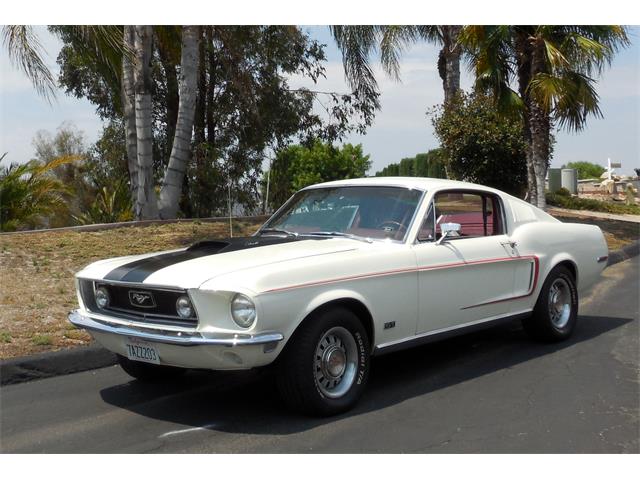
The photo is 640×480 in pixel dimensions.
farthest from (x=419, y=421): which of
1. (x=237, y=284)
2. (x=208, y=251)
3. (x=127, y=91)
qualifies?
(x=127, y=91)

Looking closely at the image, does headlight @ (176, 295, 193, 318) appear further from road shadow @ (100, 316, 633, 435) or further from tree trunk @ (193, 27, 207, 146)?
tree trunk @ (193, 27, 207, 146)

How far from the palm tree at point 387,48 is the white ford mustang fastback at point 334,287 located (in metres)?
10.6

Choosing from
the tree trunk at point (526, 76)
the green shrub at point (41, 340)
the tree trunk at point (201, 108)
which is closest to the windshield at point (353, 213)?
the green shrub at point (41, 340)

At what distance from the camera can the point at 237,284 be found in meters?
4.58

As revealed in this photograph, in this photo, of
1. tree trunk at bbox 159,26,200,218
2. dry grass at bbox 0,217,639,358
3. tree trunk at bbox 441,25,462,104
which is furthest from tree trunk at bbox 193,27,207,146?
tree trunk at bbox 441,25,462,104

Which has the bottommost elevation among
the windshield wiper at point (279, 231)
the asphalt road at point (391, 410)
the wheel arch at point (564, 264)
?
the asphalt road at point (391, 410)

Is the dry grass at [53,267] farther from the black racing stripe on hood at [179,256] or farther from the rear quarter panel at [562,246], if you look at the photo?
the rear quarter panel at [562,246]

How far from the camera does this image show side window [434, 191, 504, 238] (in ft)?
21.6

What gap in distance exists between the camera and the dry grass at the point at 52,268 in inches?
269

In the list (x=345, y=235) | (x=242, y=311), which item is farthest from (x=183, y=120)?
(x=242, y=311)

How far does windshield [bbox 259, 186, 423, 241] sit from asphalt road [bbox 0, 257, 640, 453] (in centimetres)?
119

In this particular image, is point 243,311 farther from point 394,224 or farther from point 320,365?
point 394,224

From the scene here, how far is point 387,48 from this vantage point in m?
19.7

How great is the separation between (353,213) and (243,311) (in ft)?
5.70
